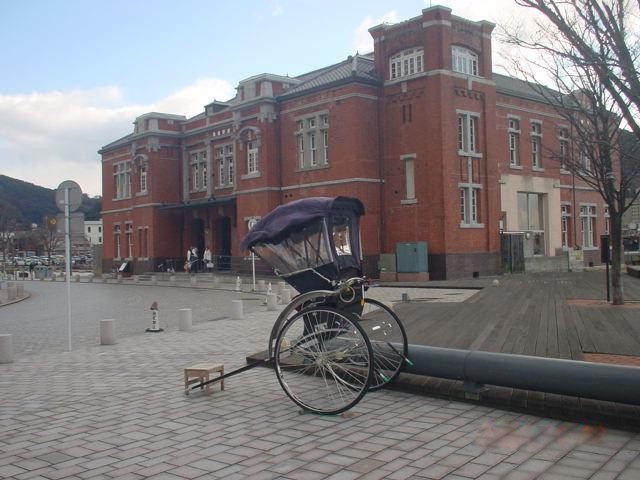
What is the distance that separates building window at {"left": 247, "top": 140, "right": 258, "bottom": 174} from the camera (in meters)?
39.3

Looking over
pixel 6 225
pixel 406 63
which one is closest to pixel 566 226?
pixel 406 63

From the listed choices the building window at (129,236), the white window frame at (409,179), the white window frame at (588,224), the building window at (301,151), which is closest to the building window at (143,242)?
the building window at (129,236)

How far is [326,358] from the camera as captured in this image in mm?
6637

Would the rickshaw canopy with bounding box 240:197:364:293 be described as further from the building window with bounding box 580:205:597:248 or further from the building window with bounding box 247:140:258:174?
the building window with bounding box 580:205:597:248

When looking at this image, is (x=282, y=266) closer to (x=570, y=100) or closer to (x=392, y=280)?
(x=570, y=100)

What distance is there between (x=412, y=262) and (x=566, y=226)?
17.3 meters

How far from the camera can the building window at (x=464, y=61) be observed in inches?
1294

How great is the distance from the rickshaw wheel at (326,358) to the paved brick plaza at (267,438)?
0.22m

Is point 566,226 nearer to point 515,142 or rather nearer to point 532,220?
point 532,220

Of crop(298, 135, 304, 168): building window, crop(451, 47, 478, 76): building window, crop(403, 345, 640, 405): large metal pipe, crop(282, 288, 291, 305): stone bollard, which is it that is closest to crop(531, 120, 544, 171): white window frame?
crop(451, 47, 478, 76): building window

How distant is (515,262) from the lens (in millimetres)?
35031

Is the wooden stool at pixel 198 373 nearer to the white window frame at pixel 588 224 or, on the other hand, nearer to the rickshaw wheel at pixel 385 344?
the rickshaw wheel at pixel 385 344

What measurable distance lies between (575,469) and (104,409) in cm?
496

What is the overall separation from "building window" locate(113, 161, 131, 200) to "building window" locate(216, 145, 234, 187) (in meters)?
10.8
